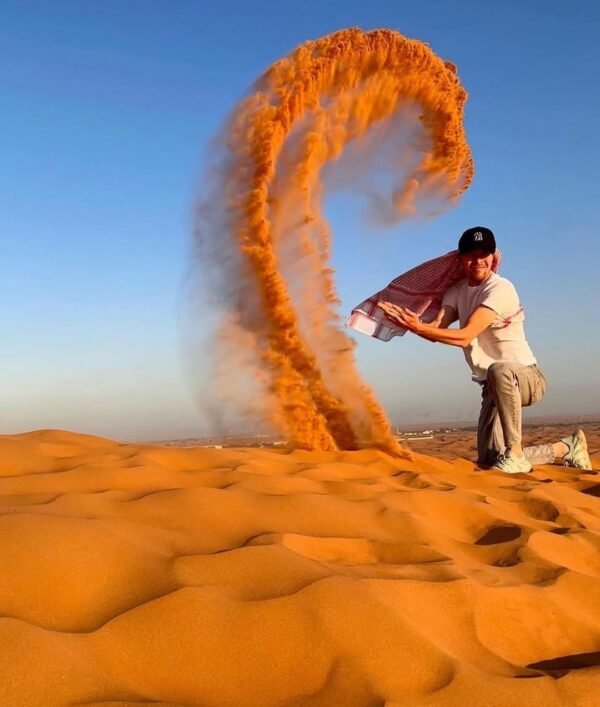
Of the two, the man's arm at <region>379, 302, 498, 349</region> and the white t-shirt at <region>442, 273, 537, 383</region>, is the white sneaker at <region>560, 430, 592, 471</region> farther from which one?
the man's arm at <region>379, 302, 498, 349</region>

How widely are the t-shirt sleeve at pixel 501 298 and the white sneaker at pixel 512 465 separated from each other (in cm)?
102

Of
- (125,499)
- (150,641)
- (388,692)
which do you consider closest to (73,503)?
(125,499)

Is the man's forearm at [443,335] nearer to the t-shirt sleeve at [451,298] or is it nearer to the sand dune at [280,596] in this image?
the t-shirt sleeve at [451,298]

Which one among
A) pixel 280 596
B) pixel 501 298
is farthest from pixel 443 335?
pixel 280 596

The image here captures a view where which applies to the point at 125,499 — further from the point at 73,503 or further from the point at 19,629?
the point at 19,629

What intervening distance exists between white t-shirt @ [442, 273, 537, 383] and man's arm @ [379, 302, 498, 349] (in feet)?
0.65

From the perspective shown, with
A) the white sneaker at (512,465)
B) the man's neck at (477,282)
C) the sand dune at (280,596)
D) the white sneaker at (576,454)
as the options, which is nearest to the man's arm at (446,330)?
the man's neck at (477,282)

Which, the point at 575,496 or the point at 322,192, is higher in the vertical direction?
the point at 322,192

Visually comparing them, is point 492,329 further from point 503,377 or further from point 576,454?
point 576,454

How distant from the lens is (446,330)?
4625mm

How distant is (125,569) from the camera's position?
1.71 m

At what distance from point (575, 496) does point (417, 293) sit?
2.30 metres

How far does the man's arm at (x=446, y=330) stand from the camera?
4.48m

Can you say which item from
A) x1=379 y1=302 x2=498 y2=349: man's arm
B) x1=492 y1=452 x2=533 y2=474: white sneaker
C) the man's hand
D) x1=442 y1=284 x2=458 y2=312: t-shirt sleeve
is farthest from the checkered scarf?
x1=492 y1=452 x2=533 y2=474: white sneaker
